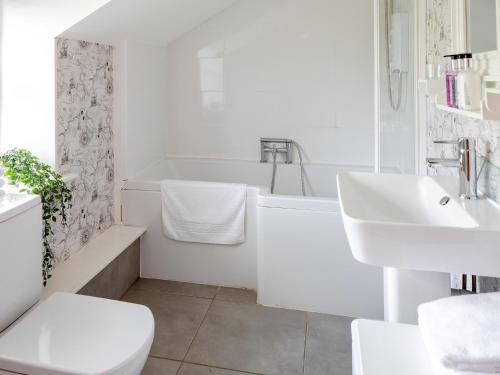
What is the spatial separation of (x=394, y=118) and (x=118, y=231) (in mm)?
1949

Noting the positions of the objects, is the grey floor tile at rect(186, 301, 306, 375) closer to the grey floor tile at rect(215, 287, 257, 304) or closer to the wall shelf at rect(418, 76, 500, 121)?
the grey floor tile at rect(215, 287, 257, 304)

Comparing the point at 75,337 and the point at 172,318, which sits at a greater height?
the point at 75,337

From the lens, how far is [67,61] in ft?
7.41

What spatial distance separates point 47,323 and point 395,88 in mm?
2162

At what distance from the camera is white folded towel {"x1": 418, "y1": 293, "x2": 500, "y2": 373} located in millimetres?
894

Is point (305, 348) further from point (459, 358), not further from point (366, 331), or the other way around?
point (459, 358)

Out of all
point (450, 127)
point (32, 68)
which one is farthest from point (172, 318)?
point (450, 127)

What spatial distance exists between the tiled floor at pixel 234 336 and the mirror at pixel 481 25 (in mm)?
1528

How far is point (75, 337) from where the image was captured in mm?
1470

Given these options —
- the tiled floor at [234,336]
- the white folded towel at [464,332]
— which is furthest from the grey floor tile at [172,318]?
the white folded towel at [464,332]

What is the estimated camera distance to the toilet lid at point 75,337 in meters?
1.33

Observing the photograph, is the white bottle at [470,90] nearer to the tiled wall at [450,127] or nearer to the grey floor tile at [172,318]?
the tiled wall at [450,127]

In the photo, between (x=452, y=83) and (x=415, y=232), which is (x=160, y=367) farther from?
(x=452, y=83)

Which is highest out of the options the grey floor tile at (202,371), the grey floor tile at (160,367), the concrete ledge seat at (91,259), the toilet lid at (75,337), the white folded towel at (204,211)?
the white folded towel at (204,211)
